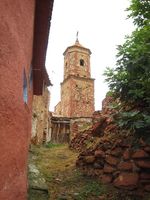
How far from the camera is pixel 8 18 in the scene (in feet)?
12.9

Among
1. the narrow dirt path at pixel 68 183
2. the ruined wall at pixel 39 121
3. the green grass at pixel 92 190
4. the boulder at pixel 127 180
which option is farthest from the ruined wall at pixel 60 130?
the boulder at pixel 127 180

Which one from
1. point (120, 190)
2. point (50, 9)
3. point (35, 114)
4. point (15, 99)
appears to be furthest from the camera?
point (35, 114)

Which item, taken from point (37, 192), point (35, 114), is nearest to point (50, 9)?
point (37, 192)

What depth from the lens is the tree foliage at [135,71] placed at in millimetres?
7684

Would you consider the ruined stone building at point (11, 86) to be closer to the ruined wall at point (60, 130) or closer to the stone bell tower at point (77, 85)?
the ruined wall at point (60, 130)

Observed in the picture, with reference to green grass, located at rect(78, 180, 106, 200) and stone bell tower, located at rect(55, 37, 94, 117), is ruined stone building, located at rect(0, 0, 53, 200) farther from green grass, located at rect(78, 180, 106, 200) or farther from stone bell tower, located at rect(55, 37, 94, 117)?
stone bell tower, located at rect(55, 37, 94, 117)

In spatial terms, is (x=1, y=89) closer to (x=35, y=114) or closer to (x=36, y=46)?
(x=36, y=46)

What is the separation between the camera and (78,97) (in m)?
35.9

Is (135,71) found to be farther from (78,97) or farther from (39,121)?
(78,97)

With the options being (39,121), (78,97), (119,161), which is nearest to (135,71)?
(119,161)

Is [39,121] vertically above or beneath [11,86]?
above

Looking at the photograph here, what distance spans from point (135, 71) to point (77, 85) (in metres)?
28.3

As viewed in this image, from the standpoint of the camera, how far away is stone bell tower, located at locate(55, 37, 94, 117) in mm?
35500

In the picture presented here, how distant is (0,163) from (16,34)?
6.23ft
